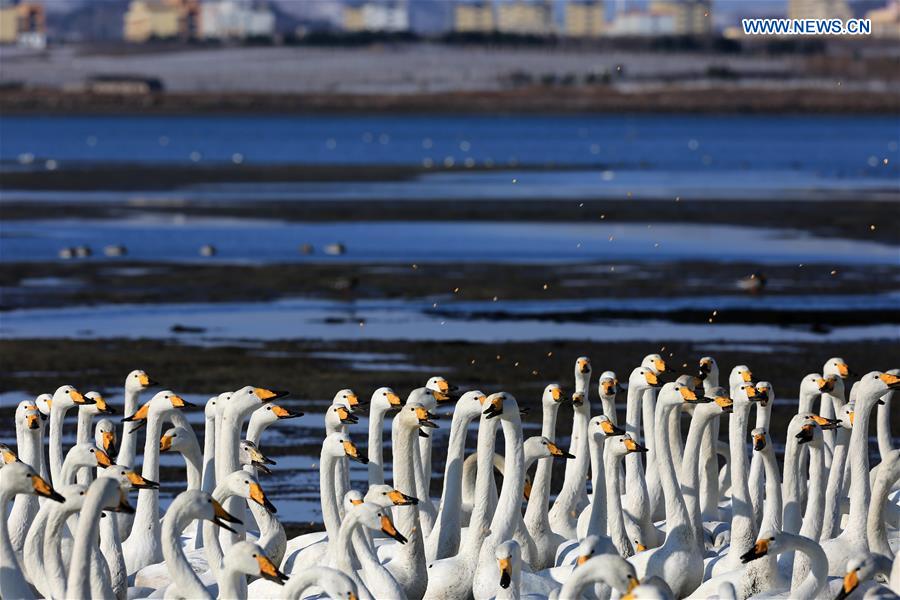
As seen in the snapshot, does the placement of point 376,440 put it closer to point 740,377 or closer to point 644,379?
point 644,379

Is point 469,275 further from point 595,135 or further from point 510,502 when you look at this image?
point 595,135

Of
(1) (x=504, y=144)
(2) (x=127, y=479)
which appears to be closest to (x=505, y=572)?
(2) (x=127, y=479)

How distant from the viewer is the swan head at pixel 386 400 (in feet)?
49.6

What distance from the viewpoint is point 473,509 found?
14.5 metres

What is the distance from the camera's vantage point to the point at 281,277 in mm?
35719

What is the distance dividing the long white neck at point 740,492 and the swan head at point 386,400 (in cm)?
259

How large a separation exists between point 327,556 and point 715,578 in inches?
104

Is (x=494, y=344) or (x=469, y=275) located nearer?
(x=494, y=344)

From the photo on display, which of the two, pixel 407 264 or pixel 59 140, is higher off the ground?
pixel 407 264

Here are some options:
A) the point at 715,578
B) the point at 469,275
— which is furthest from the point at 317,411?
the point at 469,275

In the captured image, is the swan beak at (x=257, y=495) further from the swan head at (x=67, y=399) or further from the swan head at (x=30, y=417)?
the swan head at (x=67, y=399)

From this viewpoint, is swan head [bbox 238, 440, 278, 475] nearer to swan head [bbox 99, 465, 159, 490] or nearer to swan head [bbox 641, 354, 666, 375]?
swan head [bbox 99, 465, 159, 490]

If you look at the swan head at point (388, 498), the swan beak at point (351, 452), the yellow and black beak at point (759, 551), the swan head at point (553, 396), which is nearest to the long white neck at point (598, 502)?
the swan head at point (553, 396)

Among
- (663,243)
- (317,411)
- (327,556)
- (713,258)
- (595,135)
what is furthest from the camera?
(595,135)
